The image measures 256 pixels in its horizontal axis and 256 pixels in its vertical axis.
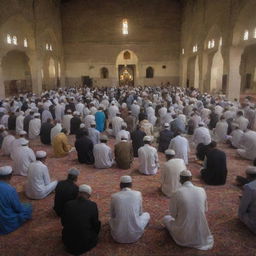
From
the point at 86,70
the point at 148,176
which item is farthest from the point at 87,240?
the point at 86,70

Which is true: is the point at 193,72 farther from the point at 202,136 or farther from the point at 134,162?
the point at 134,162

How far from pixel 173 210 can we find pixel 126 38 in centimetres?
2671

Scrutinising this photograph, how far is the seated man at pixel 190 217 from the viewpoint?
3574mm

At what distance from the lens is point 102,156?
6.78 metres

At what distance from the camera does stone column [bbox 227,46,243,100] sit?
1543 cm

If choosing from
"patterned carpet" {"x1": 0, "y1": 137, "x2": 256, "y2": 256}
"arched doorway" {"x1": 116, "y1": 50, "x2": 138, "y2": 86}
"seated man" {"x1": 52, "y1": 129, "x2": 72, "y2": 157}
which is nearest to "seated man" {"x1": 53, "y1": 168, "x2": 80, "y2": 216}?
"patterned carpet" {"x1": 0, "y1": 137, "x2": 256, "y2": 256}

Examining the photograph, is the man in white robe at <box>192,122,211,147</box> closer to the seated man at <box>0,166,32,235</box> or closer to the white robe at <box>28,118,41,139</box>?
the seated man at <box>0,166,32,235</box>

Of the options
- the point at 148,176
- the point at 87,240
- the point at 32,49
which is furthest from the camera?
the point at 32,49

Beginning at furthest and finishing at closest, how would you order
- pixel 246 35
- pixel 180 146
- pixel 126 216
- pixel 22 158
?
pixel 246 35
pixel 180 146
pixel 22 158
pixel 126 216

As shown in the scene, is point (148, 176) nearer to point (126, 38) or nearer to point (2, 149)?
point (2, 149)

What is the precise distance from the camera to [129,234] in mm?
3830

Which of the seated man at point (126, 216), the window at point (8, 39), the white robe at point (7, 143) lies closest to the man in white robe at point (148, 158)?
the seated man at point (126, 216)

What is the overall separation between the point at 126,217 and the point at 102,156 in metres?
3.13

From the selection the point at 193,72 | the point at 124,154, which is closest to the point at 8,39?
the point at 193,72
